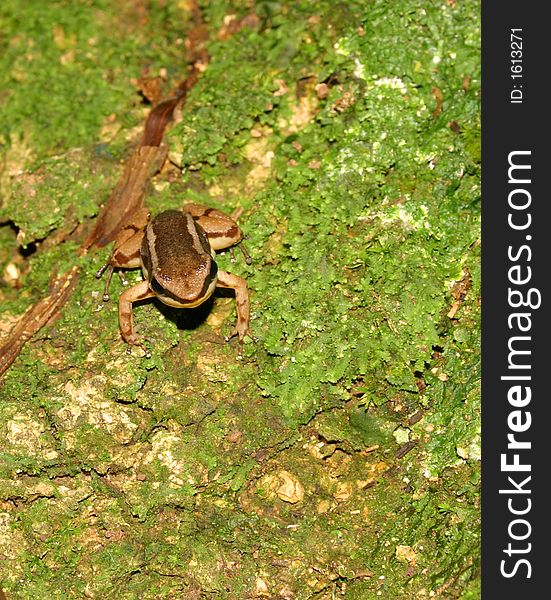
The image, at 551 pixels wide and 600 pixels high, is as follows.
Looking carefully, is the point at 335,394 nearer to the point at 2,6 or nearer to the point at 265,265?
the point at 265,265

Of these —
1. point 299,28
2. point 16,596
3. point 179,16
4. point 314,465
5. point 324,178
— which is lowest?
point 16,596

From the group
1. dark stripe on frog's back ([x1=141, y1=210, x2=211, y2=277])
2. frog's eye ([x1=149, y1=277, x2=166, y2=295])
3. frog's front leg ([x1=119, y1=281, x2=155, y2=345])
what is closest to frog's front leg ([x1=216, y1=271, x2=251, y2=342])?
dark stripe on frog's back ([x1=141, y1=210, x2=211, y2=277])

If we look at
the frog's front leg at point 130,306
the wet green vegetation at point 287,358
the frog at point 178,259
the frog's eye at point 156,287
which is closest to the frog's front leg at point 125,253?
the frog at point 178,259

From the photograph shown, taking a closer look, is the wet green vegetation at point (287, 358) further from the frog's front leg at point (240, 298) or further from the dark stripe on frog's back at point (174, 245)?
the dark stripe on frog's back at point (174, 245)

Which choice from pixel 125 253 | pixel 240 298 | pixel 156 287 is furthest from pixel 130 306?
pixel 240 298

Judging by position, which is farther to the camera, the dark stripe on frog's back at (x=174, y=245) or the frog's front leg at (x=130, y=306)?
the frog's front leg at (x=130, y=306)

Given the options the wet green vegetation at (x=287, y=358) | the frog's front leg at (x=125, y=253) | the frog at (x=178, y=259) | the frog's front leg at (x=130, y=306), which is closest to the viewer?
the wet green vegetation at (x=287, y=358)

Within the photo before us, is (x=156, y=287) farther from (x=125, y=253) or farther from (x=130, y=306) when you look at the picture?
(x=125, y=253)

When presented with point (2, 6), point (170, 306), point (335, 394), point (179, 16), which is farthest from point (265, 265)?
point (2, 6)
